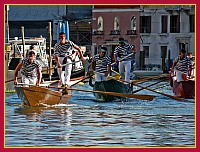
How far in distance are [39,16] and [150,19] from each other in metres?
4.53

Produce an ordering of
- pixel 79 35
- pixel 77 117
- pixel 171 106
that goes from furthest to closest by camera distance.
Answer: pixel 79 35 → pixel 171 106 → pixel 77 117

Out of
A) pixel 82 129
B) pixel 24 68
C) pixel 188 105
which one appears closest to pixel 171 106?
pixel 188 105

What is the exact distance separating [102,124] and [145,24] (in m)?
24.3

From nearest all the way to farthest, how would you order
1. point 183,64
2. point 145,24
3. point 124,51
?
point 124,51 < point 183,64 < point 145,24

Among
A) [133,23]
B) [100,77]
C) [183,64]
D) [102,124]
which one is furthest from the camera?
[133,23]

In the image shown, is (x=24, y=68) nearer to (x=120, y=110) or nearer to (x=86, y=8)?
(x=120, y=110)

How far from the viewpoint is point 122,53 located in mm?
13484

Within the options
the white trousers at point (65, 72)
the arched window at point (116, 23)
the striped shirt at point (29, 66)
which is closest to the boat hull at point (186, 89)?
the white trousers at point (65, 72)

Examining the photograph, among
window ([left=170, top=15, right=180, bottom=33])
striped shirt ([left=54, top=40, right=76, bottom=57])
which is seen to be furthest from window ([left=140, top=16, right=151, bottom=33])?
striped shirt ([left=54, top=40, right=76, bottom=57])

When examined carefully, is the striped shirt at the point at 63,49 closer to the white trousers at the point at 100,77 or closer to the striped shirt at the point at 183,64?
the white trousers at the point at 100,77

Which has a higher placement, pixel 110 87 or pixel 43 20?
pixel 43 20

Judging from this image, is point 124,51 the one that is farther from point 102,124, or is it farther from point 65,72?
point 102,124

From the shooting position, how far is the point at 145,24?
110 feet

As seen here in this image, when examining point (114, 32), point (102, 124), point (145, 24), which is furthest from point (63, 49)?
point (145, 24)
